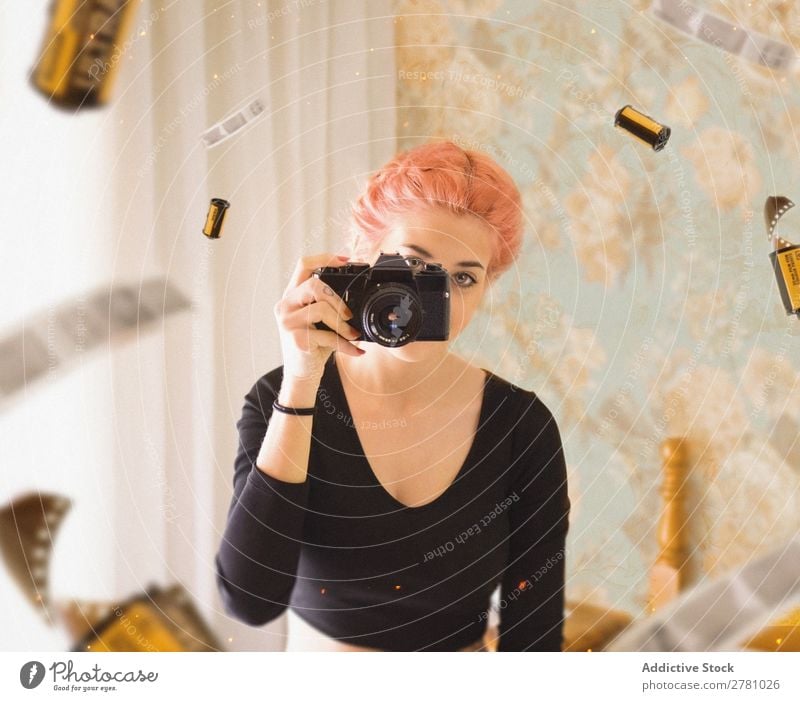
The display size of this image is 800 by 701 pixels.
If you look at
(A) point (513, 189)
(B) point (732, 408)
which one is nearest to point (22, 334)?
(A) point (513, 189)

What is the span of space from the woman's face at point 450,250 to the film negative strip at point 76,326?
204mm

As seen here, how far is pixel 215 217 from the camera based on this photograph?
2.51ft

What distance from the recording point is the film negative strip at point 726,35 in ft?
2.54

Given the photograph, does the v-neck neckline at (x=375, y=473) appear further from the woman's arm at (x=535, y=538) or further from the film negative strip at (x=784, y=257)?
the film negative strip at (x=784, y=257)

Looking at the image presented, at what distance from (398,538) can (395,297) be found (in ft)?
0.76

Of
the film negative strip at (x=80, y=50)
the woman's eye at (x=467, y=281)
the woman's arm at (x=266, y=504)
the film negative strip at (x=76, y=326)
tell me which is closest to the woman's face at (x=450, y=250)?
the woman's eye at (x=467, y=281)

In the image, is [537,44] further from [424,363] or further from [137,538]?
[137,538]

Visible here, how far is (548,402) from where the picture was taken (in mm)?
781

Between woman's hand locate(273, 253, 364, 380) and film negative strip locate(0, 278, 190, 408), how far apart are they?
10 cm
